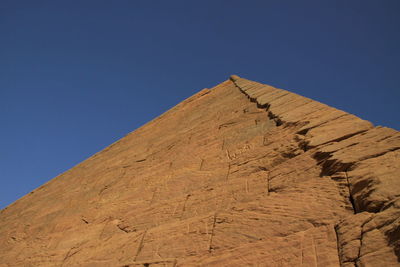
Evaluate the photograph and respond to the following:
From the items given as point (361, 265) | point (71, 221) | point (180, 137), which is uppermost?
point (180, 137)

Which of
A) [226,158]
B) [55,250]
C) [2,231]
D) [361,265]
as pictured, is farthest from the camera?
[2,231]

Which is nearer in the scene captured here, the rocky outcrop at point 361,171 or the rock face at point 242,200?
the rocky outcrop at point 361,171

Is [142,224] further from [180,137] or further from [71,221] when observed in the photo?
[180,137]

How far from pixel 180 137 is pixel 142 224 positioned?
2.17m

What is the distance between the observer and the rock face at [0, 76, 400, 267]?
2115 millimetres

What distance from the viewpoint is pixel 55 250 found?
13.4 feet

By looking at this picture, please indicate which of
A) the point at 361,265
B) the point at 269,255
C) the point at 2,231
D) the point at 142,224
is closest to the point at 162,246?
the point at 142,224

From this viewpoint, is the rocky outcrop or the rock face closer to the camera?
the rocky outcrop

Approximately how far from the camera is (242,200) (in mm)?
2906

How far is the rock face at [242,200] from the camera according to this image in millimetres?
2115

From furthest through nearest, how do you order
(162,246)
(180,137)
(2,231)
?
1. (2,231)
2. (180,137)
3. (162,246)

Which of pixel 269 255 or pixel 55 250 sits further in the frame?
pixel 55 250

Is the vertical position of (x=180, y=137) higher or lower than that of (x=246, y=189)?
higher

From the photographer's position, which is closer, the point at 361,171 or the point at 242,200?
the point at 361,171
